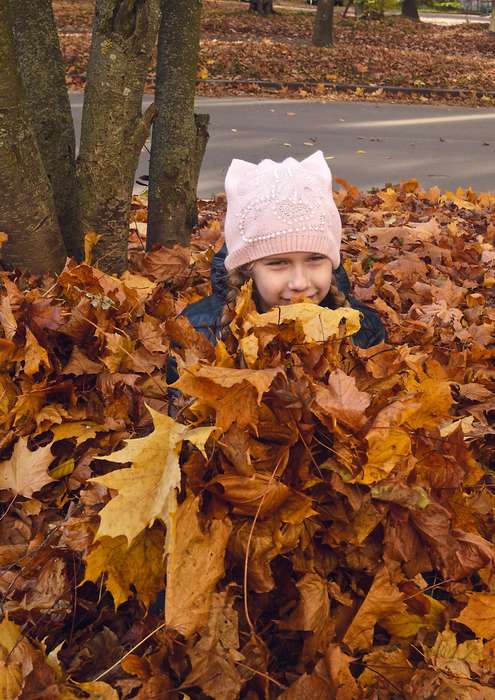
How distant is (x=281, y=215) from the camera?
76.7 inches

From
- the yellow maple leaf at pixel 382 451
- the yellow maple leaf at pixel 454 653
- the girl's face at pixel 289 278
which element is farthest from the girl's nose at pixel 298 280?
the yellow maple leaf at pixel 454 653

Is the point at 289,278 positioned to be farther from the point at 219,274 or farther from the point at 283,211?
the point at 219,274

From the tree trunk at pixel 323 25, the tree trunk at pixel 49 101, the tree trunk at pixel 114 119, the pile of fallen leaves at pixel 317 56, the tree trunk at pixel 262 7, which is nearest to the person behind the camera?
the tree trunk at pixel 114 119

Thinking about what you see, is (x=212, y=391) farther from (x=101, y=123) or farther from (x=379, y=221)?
(x=379, y=221)

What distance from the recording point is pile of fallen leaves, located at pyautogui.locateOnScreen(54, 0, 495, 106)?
12.5 m

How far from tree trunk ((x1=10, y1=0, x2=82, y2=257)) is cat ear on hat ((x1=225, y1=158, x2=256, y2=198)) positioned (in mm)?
1027

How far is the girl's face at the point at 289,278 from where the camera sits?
77.9 inches

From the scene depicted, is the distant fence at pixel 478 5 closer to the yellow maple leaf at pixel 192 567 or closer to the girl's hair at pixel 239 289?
the girl's hair at pixel 239 289

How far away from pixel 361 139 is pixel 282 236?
285 inches

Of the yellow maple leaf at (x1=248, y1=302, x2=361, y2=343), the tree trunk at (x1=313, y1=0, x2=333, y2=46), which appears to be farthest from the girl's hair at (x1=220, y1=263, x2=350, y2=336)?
the tree trunk at (x1=313, y1=0, x2=333, y2=46)

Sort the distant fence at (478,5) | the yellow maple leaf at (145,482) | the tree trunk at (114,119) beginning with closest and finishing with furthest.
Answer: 1. the yellow maple leaf at (145,482)
2. the tree trunk at (114,119)
3. the distant fence at (478,5)

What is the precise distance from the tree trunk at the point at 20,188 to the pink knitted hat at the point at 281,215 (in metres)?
0.85

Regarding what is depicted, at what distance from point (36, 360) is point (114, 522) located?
0.87 metres

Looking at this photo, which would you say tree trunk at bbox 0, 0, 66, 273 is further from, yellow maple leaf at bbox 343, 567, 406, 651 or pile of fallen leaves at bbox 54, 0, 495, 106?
pile of fallen leaves at bbox 54, 0, 495, 106
